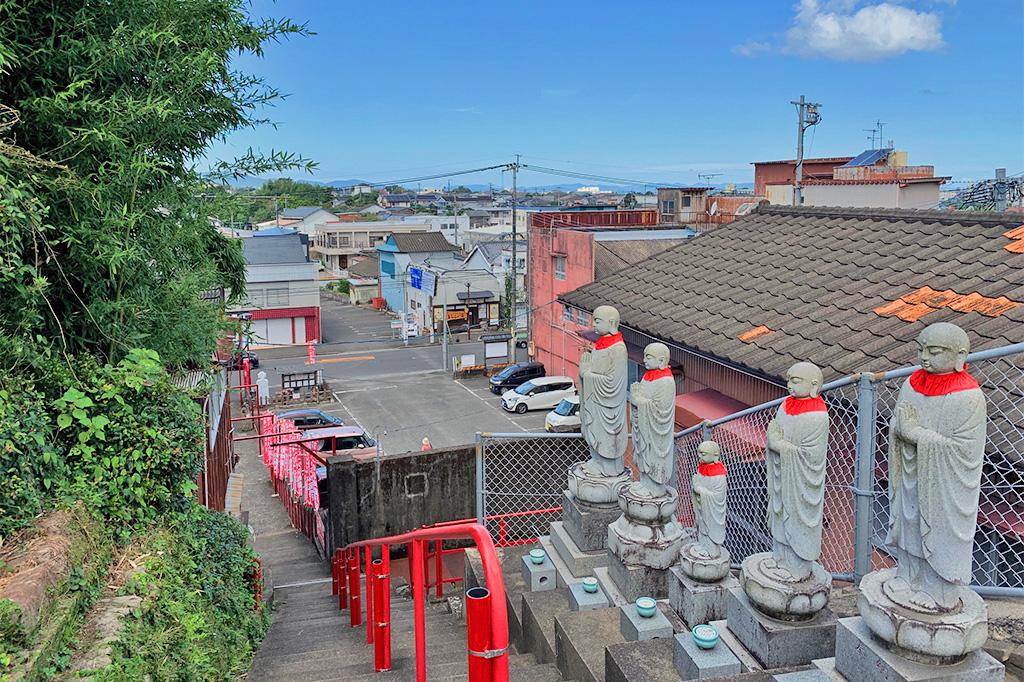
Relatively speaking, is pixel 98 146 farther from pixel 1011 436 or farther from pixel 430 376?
pixel 430 376

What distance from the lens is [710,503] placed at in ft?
16.9

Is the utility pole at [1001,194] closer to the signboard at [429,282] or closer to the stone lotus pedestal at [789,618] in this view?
the stone lotus pedestal at [789,618]

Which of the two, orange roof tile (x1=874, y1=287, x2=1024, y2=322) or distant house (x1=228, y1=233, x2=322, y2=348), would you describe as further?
distant house (x1=228, y1=233, x2=322, y2=348)

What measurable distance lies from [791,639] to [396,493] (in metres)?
8.68

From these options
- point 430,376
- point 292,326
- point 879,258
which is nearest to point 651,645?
point 879,258

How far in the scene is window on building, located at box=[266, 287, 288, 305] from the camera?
120ft

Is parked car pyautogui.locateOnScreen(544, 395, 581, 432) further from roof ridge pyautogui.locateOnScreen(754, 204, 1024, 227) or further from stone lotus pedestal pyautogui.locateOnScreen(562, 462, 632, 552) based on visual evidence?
stone lotus pedestal pyautogui.locateOnScreen(562, 462, 632, 552)

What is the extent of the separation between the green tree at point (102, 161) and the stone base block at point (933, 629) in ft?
18.4

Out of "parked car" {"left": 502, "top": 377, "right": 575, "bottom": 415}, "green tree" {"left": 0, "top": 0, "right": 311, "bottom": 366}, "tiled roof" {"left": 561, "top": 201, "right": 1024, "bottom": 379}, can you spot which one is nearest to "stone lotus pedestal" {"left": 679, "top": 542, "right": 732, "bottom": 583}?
"tiled roof" {"left": 561, "top": 201, "right": 1024, "bottom": 379}

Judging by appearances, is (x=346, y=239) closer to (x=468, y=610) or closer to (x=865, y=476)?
(x=865, y=476)

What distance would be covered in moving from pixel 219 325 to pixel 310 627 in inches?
135

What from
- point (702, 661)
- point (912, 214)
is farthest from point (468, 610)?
point (912, 214)

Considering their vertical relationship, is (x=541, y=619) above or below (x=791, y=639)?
below

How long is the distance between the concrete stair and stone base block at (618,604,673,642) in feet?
2.45
